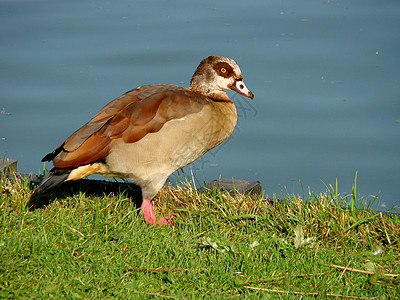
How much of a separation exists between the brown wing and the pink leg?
55cm

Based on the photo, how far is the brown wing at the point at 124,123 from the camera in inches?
175

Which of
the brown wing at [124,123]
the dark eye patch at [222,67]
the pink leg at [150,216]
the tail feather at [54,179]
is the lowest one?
the pink leg at [150,216]

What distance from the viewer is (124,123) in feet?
14.9

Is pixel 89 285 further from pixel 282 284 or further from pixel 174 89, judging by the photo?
pixel 174 89

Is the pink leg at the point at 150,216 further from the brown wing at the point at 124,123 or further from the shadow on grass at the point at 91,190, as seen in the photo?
the brown wing at the point at 124,123

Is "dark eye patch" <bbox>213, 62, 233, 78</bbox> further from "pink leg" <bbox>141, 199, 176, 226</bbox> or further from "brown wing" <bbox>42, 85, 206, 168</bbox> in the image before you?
"pink leg" <bbox>141, 199, 176, 226</bbox>

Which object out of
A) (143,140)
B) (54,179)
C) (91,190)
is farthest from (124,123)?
(91,190)

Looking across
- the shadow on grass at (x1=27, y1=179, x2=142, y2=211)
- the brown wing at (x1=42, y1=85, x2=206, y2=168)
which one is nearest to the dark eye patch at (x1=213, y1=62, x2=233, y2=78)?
the brown wing at (x1=42, y1=85, x2=206, y2=168)

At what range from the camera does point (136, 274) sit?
3762 millimetres

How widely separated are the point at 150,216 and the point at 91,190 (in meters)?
0.71

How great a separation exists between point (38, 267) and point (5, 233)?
0.46 m

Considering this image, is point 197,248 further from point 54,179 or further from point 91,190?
point 91,190

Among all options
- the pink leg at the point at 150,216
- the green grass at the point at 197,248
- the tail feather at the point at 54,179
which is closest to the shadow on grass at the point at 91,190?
the green grass at the point at 197,248

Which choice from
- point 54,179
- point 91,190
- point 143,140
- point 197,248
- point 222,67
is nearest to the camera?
point 197,248
